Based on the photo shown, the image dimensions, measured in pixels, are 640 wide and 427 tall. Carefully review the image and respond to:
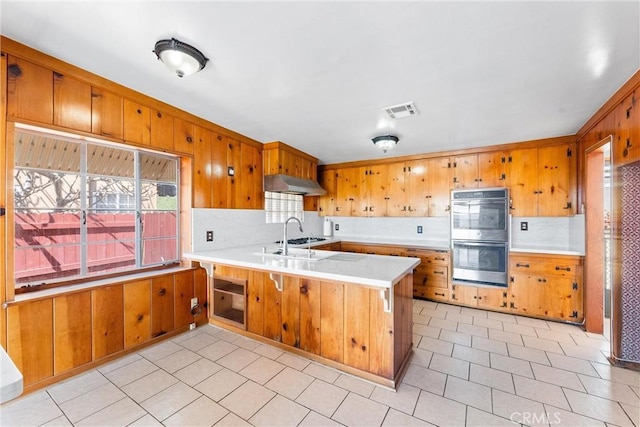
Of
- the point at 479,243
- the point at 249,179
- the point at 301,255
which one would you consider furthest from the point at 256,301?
the point at 479,243

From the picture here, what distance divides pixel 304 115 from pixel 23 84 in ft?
6.95

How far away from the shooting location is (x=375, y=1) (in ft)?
4.32

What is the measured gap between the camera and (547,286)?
3344mm

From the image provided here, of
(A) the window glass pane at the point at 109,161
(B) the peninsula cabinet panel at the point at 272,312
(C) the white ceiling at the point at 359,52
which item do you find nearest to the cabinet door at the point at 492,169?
(C) the white ceiling at the point at 359,52

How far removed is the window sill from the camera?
1.86 m

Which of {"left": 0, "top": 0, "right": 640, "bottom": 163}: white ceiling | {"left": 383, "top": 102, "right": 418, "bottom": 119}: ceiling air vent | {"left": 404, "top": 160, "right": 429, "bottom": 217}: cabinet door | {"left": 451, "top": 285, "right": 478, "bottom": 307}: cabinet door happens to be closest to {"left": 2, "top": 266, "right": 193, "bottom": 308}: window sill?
{"left": 0, "top": 0, "right": 640, "bottom": 163}: white ceiling

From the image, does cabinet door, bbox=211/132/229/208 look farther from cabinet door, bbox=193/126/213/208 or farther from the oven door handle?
the oven door handle

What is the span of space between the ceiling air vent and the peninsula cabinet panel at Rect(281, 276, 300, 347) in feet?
6.13

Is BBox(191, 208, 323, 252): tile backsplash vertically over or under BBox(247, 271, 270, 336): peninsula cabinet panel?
over

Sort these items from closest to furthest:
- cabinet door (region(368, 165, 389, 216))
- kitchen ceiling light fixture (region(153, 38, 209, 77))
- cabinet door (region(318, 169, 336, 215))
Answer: kitchen ceiling light fixture (region(153, 38, 209, 77))
cabinet door (region(368, 165, 389, 216))
cabinet door (region(318, 169, 336, 215))

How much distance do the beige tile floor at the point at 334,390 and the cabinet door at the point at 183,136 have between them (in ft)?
6.58

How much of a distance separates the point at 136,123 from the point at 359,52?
2094mm

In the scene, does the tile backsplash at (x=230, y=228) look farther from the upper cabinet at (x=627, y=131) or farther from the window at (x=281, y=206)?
the upper cabinet at (x=627, y=131)

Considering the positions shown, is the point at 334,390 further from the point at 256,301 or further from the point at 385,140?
the point at 385,140
